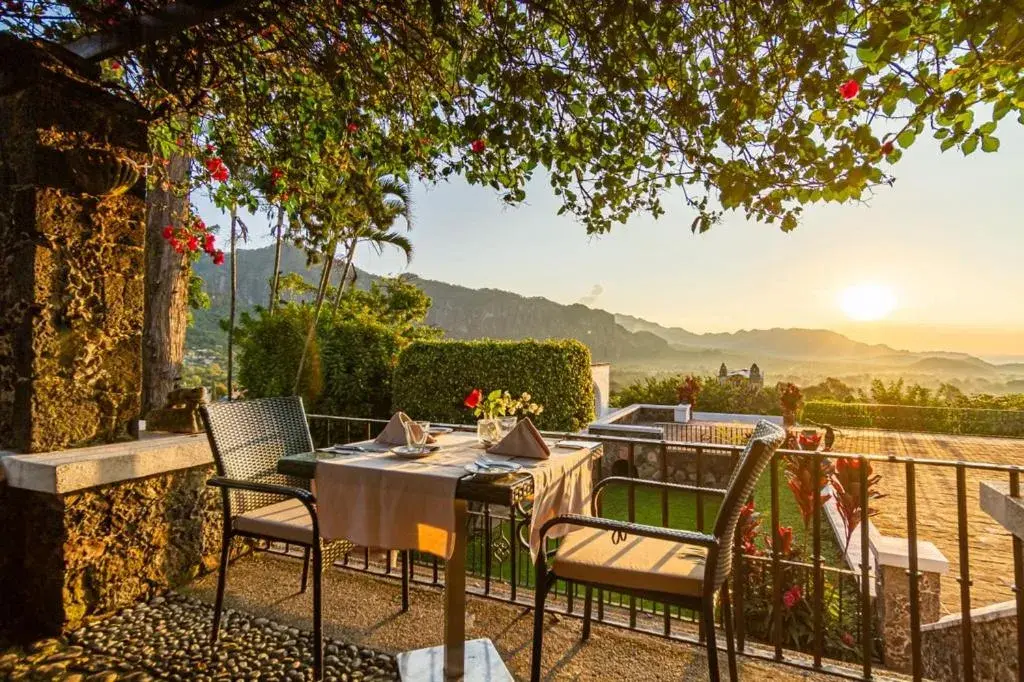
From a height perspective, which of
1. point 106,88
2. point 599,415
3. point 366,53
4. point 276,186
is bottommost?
point 599,415

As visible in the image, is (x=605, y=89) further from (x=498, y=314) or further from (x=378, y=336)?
(x=498, y=314)

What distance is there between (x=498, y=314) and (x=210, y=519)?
5836cm

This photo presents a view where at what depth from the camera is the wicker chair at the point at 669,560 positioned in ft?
5.50

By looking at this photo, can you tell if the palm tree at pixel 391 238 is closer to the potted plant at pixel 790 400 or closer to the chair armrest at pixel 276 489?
the chair armrest at pixel 276 489

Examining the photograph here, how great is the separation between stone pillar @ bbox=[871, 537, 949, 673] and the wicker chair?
2.91 metres

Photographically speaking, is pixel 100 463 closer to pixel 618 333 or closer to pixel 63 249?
pixel 63 249

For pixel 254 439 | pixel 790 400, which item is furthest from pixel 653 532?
pixel 790 400

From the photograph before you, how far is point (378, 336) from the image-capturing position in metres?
9.66

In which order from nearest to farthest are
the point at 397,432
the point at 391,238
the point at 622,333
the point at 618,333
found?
the point at 397,432 → the point at 391,238 → the point at 618,333 → the point at 622,333

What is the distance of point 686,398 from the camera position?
1502 cm

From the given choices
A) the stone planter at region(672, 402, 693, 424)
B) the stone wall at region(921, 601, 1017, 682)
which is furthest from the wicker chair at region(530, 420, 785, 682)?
the stone planter at region(672, 402, 693, 424)

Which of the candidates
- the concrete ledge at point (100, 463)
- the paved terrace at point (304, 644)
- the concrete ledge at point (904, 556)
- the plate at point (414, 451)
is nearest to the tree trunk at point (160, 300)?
the concrete ledge at point (100, 463)

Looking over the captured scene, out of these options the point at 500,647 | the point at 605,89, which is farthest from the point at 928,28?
the point at 500,647

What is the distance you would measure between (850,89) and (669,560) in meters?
1.70
